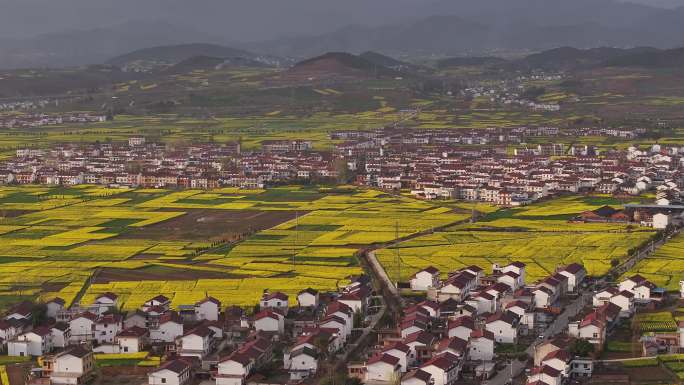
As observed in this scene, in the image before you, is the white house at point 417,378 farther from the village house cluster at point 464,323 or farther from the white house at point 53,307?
the white house at point 53,307

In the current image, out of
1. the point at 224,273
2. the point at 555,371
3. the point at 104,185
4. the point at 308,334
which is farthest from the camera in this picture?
the point at 104,185

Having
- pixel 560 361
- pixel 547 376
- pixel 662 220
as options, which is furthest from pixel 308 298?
pixel 662 220

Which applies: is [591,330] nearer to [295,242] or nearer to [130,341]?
[130,341]

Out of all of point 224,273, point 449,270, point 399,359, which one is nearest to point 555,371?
point 399,359

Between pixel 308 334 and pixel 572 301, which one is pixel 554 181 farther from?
pixel 308 334

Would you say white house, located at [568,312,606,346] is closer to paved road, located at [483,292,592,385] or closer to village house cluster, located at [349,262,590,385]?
paved road, located at [483,292,592,385]
